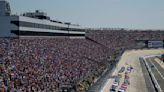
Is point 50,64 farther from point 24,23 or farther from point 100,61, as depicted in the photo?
point 100,61

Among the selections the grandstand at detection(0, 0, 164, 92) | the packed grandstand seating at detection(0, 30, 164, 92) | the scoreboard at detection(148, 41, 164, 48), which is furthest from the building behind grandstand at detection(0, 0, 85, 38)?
the scoreboard at detection(148, 41, 164, 48)

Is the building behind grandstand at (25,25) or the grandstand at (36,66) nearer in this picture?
the grandstand at (36,66)

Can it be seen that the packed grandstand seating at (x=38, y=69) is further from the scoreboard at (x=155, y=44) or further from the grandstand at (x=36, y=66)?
the scoreboard at (x=155, y=44)

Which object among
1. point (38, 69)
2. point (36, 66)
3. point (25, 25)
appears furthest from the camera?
point (25, 25)

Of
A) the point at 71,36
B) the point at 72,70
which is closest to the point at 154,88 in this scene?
the point at 72,70

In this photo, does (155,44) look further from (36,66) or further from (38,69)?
(38,69)

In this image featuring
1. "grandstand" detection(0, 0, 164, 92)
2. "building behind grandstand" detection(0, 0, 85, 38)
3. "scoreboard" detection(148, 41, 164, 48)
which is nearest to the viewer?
"grandstand" detection(0, 0, 164, 92)

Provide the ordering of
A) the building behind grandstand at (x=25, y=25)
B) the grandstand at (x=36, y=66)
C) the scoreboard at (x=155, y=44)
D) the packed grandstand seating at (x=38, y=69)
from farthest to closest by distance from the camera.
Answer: the scoreboard at (x=155, y=44) < the building behind grandstand at (x=25, y=25) < the grandstand at (x=36, y=66) < the packed grandstand seating at (x=38, y=69)

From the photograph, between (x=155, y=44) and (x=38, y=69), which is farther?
(x=155, y=44)

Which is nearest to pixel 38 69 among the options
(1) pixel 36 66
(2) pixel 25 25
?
(1) pixel 36 66

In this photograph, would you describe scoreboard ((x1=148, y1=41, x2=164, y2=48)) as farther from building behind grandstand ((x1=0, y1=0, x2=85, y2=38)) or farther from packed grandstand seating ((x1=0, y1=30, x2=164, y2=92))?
packed grandstand seating ((x1=0, y1=30, x2=164, y2=92))

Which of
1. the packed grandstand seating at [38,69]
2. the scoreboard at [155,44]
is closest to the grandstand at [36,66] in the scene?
the packed grandstand seating at [38,69]
